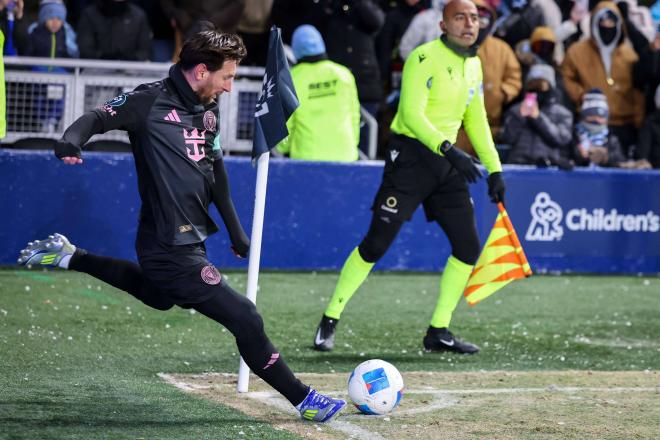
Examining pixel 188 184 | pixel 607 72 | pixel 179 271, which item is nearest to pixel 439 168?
pixel 188 184

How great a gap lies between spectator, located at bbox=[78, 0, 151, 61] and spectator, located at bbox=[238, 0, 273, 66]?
117 cm

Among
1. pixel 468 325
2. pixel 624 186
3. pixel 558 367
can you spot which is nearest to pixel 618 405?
pixel 558 367

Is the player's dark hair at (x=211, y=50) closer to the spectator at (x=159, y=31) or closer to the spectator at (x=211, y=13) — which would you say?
the spectator at (x=211, y=13)

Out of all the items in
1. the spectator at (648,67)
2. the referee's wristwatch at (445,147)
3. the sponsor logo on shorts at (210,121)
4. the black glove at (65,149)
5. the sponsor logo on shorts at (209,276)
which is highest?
the spectator at (648,67)

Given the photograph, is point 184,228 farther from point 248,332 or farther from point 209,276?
point 248,332

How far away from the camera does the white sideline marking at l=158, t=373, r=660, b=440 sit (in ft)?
21.8

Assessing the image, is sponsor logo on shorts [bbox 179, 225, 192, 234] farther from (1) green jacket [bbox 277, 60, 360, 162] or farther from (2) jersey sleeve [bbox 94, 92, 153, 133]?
(1) green jacket [bbox 277, 60, 360, 162]

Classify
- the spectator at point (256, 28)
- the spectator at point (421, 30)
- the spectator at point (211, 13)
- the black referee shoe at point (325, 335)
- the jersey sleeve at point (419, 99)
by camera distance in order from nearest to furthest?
the jersey sleeve at point (419, 99) < the black referee shoe at point (325, 335) < the spectator at point (211, 13) < the spectator at point (256, 28) < the spectator at point (421, 30)

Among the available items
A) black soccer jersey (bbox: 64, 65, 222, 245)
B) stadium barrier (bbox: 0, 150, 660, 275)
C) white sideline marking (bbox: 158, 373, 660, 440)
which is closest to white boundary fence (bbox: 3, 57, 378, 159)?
stadium barrier (bbox: 0, 150, 660, 275)

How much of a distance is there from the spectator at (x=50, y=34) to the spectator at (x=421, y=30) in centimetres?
385

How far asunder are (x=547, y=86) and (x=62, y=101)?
217 inches

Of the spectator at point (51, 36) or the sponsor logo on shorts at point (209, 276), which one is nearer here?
the sponsor logo on shorts at point (209, 276)

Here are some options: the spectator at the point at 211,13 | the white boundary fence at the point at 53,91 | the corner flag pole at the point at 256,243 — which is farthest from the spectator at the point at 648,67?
the corner flag pole at the point at 256,243

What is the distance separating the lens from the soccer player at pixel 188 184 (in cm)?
641
